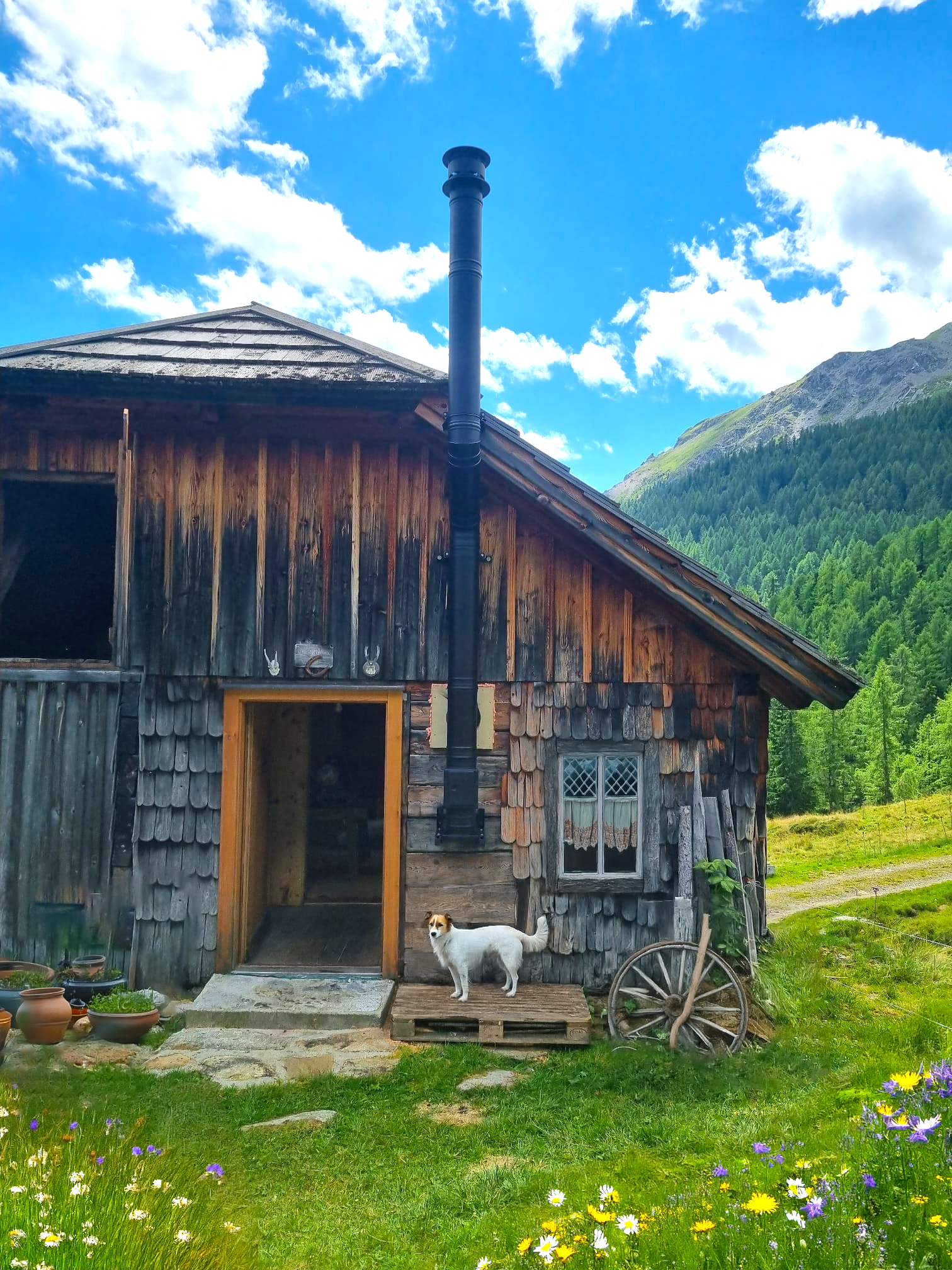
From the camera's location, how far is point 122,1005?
22.7 ft

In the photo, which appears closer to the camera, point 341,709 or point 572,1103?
point 572,1103

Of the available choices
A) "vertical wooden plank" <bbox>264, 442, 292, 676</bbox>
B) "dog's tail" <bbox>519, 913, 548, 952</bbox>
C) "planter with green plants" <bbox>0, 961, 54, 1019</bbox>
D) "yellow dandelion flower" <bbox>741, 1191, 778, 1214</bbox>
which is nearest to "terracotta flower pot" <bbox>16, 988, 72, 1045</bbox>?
"planter with green plants" <bbox>0, 961, 54, 1019</bbox>

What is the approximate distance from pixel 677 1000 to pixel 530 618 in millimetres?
3581

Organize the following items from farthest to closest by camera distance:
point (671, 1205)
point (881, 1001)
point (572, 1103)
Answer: point (881, 1001)
point (572, 1103)
point (671, 1205)

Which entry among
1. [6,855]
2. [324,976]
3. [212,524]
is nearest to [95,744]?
[6,855]

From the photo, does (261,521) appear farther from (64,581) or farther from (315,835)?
(315,835)

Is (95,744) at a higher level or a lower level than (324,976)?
higher

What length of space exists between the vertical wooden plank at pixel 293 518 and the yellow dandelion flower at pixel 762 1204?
19.8ft

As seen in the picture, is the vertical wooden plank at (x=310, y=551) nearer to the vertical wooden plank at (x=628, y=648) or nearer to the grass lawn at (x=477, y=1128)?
the vertical wooden plank at (x=628, y=648)

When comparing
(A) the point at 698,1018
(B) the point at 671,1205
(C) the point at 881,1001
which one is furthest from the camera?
(C) the point at 881,1001

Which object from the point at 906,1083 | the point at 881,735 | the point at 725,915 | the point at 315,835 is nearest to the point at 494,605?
the point at 725,915

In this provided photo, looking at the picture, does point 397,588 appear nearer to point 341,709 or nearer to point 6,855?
point 6,855

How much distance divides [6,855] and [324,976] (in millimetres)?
3154

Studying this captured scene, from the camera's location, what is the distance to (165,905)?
25.8 ft
